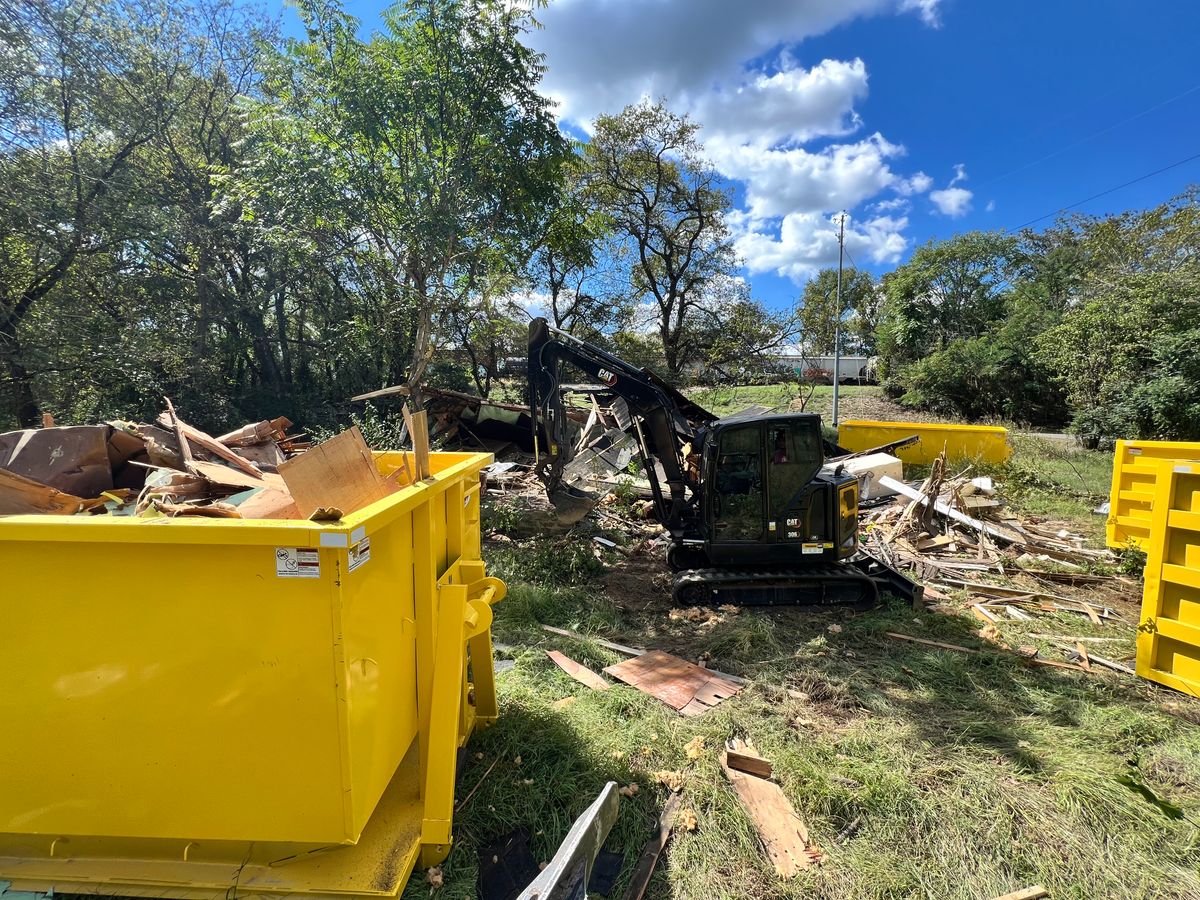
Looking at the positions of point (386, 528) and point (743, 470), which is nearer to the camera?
point (386, 528)

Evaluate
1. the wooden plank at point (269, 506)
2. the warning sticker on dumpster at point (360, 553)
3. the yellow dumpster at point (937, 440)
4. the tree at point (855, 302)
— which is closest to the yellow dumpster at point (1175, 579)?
the warning sticker on dumpster at point (360, 553)

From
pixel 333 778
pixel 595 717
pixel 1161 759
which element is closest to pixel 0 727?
pixel 333 778

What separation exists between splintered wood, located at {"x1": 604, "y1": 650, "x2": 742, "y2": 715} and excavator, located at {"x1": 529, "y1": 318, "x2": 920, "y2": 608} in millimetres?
1451

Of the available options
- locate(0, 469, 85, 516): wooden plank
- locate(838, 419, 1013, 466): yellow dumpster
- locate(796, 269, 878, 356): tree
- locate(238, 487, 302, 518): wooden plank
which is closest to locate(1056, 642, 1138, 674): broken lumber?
locate(238, 487, 302, 518): wooden plank

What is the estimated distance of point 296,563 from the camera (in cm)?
186

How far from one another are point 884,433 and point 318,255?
12.6 meters

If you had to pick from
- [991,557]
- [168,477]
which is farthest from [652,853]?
[991,557]

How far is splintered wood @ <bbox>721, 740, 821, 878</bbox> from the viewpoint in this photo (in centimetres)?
Answer: 286

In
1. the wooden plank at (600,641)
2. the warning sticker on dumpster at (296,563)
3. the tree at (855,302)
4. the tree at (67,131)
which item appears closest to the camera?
the warning sticker on dumpster at (296,563)

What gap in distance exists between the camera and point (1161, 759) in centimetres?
362

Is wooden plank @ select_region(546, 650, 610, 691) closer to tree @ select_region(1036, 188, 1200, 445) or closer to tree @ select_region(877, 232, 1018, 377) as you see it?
tree @ select_region(1036, 188, 1200, 445)

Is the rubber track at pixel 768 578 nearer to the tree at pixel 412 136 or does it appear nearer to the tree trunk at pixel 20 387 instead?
the tree at pixel 412 136

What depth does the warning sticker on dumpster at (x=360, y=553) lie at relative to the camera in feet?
6.29

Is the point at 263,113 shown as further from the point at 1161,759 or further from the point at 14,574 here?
the point at 1161,759
